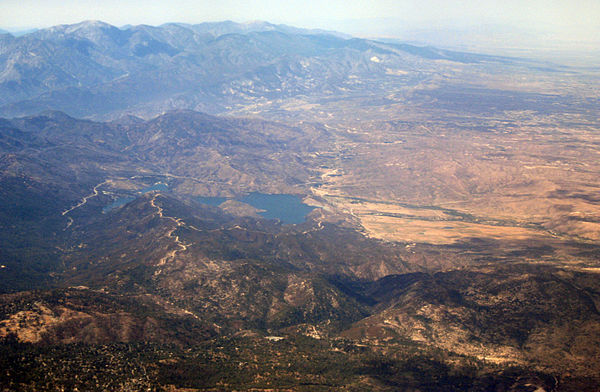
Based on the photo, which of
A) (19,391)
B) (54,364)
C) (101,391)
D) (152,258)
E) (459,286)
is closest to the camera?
(19,391)

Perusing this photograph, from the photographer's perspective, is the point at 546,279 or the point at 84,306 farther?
the point at 546,279

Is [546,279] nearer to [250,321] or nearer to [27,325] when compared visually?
[250,321]

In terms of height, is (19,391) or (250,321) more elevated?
(19,391)

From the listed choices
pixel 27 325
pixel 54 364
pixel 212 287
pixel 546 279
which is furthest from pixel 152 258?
pixel 546 279

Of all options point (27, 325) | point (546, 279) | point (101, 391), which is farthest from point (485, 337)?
point (27, 325)

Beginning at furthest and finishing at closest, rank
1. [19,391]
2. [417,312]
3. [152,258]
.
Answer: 1. [152,258]
2. [417,312]
3. [19,391]

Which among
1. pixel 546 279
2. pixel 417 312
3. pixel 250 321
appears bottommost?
pixel 250 321

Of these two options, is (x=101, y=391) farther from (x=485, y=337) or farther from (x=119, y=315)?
(x=485, y=337)

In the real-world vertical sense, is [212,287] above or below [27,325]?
below

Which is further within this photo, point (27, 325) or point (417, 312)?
point (417, 312)
